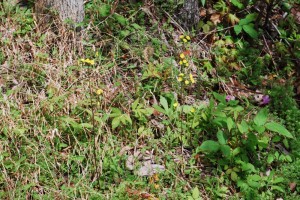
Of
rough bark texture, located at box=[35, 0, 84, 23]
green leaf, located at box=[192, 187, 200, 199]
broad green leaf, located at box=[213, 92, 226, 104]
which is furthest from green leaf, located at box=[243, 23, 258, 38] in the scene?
green leaf, located at box=[192, 187, 200, 199]

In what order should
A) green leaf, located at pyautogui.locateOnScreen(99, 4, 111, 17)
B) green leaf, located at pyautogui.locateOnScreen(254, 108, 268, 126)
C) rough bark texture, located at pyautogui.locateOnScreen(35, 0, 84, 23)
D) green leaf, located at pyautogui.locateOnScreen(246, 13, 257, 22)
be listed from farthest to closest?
green leaf, located at pyautogui.locateOnScreen(246, 13, 257, 22) < green leaf, located at pyautogui.locateOnScreen(99, 4, 111, 17) < rough bark texture, located at pyautogui.locateOnScreen(35, 0, 84, 23) < green leaf, located at pyautogui.locateOnScreen(254, 108, 268, 126)

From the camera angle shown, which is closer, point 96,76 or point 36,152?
point 36,152

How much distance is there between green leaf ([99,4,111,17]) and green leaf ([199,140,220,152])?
1.74 m

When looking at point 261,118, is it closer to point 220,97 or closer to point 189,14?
point 220,97

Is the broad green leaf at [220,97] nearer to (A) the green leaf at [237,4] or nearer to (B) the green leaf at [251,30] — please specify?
(B) the green leaf at [251,30]

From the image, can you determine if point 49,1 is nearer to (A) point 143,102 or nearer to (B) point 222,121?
(A) point 143,102

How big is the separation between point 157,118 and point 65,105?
82 cm

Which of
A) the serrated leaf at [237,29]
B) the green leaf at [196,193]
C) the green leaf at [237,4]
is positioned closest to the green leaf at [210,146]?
the green leaf at [196,193]

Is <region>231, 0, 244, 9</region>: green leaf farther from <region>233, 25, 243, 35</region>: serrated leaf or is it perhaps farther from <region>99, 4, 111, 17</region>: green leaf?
<region>99, 4, 111, 17</region>: green leaf

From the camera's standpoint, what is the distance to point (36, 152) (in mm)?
3797

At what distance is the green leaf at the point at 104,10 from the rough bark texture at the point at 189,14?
762 mm

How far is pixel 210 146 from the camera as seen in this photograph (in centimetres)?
400

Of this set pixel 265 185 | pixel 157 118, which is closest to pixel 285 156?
pixel 265 185

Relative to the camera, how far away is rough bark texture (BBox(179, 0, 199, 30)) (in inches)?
196
